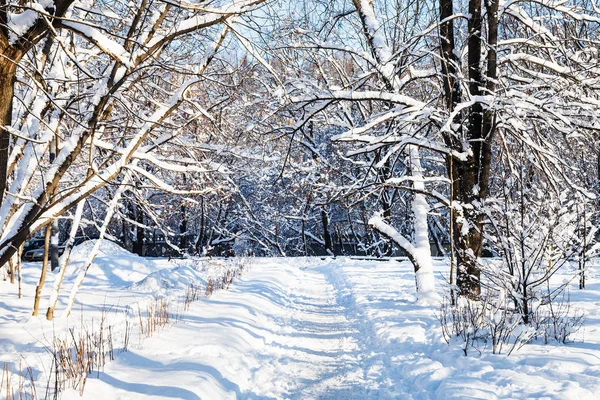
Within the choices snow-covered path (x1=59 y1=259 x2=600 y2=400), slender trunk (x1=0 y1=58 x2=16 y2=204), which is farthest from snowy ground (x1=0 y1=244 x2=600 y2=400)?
slender trunk (x1=0 y1=58 x2=16 y2=204)

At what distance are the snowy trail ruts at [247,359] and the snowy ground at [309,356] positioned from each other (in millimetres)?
16

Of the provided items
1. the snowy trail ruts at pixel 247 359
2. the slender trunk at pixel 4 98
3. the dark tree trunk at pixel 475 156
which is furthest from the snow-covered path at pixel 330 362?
the slender trunk at pixel 4 98

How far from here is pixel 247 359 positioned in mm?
5984

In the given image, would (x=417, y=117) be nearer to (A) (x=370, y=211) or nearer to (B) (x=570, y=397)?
(B) (x=570, y=397)

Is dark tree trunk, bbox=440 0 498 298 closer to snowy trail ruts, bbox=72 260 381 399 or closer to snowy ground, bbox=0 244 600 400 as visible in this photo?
snowy ground, bbox=0 244 600 400

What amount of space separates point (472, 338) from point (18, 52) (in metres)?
5.71

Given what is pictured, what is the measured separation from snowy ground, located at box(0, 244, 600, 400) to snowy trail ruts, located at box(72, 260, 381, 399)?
0.02 meters

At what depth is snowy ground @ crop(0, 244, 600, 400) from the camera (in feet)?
14.8

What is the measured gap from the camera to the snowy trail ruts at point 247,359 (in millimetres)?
4691

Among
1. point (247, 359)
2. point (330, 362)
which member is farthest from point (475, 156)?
point (247, 359)

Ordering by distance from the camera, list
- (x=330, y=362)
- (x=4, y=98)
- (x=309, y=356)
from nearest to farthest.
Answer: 1. (x=4, y=98)
2. (x=330, y=362)
3. (x=309, y=356)

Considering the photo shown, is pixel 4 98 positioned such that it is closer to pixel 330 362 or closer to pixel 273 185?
pixel 330 362

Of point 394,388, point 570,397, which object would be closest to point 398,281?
point 394,388

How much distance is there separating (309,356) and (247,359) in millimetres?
944
